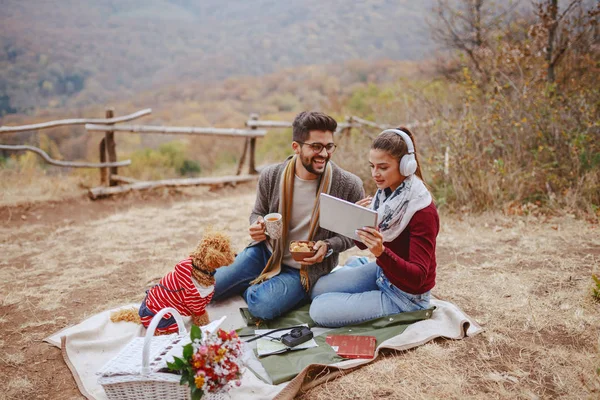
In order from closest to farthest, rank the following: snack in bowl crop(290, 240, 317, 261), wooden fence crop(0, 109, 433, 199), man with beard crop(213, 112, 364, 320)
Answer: snack in bowl crop(290, 240, 317, 261)
man with beard crop(213, 112, 364, 320)
wooden fence crop(0, 109, 433, 199)

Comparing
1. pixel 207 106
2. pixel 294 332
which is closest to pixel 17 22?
pixel 207 106

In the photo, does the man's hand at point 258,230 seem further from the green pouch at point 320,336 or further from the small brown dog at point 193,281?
the green pouch at point 320,336

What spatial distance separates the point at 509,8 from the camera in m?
9.46

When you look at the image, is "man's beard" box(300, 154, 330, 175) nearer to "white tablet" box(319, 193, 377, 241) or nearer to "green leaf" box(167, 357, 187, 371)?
"white tablet" box(319, 193, 377, 241)

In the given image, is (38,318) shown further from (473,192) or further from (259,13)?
(259,13)

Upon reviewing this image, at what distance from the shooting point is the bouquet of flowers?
2.01 meters

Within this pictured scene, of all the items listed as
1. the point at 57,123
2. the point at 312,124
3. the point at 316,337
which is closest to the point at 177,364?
the point at 316,337

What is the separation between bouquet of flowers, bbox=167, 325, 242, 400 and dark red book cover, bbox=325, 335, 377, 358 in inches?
36.5

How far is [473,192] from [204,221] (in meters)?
3.97

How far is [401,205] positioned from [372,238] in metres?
0.34

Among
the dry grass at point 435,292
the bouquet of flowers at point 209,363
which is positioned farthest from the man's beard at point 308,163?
the bouquet of flowers at point 209,363

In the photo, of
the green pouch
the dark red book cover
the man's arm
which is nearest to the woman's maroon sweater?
the green pouch

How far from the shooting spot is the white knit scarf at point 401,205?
2.74m

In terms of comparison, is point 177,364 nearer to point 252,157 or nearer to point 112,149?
point 112,149
